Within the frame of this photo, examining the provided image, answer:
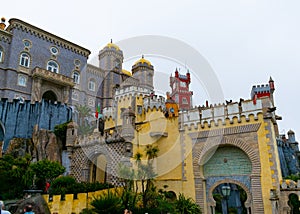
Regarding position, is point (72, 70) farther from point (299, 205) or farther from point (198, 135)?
point (299, 205)

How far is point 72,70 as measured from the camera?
127ft

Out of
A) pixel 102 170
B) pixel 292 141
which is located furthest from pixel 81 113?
pixel 292 141

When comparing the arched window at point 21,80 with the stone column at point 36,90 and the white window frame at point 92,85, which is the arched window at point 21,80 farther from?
the white window frame at point 92,85

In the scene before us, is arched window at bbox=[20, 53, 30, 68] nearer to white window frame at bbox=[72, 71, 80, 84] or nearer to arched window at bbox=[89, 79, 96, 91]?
white window frame at bbox=[72, 71, 80, 84]

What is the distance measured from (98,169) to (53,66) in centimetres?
2057

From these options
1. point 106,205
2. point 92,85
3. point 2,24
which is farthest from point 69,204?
point 2,24

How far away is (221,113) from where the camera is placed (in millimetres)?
17391

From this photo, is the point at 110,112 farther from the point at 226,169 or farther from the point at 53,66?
the point at 226,169

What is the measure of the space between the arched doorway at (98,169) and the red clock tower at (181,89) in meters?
42.4

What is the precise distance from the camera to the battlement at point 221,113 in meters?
16.4

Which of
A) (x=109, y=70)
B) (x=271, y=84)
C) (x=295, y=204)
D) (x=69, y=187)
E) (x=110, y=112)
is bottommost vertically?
(x=295, y=204)

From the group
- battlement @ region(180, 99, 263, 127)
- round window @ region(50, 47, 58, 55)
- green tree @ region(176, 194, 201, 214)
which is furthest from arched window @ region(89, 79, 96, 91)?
green tree @ region(176, 194, 201, 214)

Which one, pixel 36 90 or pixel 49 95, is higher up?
pixel 49 95

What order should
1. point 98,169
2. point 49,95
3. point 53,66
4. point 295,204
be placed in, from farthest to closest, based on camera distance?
1. point 53,66
2. point 49,95
3. point 295,204
4. point 98,169
